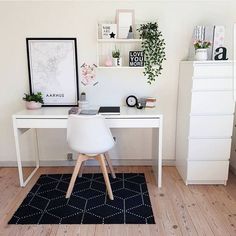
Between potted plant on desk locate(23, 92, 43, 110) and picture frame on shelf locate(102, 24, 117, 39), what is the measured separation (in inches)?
41.1

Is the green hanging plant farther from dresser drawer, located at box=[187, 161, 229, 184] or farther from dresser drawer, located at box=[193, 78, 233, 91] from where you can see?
dresser drawer, located at box=[187, 161, 229, 184]

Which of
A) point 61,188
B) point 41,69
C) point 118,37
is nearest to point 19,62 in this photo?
point 41,69

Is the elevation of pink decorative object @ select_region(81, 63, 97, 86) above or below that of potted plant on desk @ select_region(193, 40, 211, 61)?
below

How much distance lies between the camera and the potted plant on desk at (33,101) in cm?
266

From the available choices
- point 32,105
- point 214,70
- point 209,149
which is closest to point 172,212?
point 209,149

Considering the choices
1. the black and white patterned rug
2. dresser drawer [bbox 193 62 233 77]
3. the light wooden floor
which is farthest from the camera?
dresser drawer [bbox 193 62 233 77]

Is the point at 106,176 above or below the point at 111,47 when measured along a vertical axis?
below

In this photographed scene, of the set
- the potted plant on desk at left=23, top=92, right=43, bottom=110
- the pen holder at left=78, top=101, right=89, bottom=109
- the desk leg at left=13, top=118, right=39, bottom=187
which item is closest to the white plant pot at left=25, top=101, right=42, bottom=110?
the potted plant on desk at left=23, top=92, right=43, bottom=110

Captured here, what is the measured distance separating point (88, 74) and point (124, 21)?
736 millimetres

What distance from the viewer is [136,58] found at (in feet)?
8.77

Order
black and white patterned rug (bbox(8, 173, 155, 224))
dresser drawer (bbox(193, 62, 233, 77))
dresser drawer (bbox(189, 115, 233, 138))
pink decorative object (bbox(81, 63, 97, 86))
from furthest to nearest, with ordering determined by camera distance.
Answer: pink decorative object (bbox(81, 63, 97, 86)) < dresser drawer (bbox(189, 115, 233, 138)) < dresser drawer (bbox(193, 62, 233, 77)) < black and white patterned rug (bbox(8, 173, 155, 224))

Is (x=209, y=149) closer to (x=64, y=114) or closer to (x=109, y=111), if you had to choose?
(x=109, y=111)

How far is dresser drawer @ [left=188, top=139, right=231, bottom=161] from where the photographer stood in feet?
7.95

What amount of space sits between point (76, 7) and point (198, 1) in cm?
139
